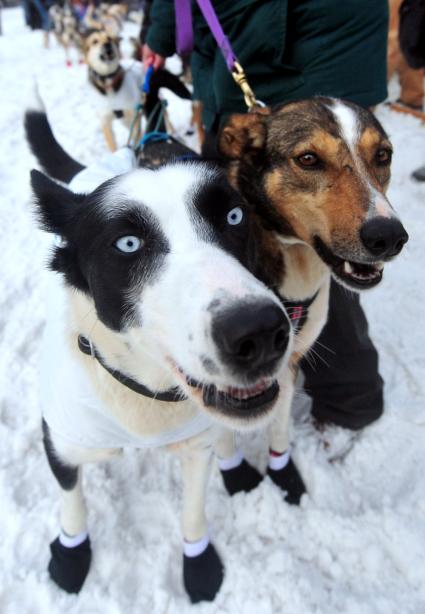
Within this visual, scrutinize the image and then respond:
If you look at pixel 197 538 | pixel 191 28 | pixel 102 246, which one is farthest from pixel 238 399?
pixel 191 28

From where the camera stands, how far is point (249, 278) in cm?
107

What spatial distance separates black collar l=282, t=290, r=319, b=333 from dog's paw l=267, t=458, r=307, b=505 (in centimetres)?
80

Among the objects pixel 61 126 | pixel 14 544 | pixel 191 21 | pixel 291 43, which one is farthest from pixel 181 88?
pixel 61 126

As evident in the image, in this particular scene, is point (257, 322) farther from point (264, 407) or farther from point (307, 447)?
point (307, 447)

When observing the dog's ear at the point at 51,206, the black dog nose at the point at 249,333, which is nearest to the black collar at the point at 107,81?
the dog's ear at the point at 51,206

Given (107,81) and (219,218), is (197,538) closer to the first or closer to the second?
(219,218)

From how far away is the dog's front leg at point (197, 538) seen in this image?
72.2 inches

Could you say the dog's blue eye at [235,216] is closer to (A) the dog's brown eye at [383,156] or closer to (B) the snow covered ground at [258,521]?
(A) the dog's brown eye at [383,156]

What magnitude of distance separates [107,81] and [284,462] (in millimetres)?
5082

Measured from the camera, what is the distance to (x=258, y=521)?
2.12 metres

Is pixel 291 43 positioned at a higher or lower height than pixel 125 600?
higher

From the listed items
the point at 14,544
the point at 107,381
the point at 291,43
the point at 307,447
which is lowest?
the point at 307,447

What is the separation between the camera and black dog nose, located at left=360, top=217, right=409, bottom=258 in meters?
1.44

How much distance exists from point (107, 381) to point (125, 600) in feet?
Answer: 3.29
